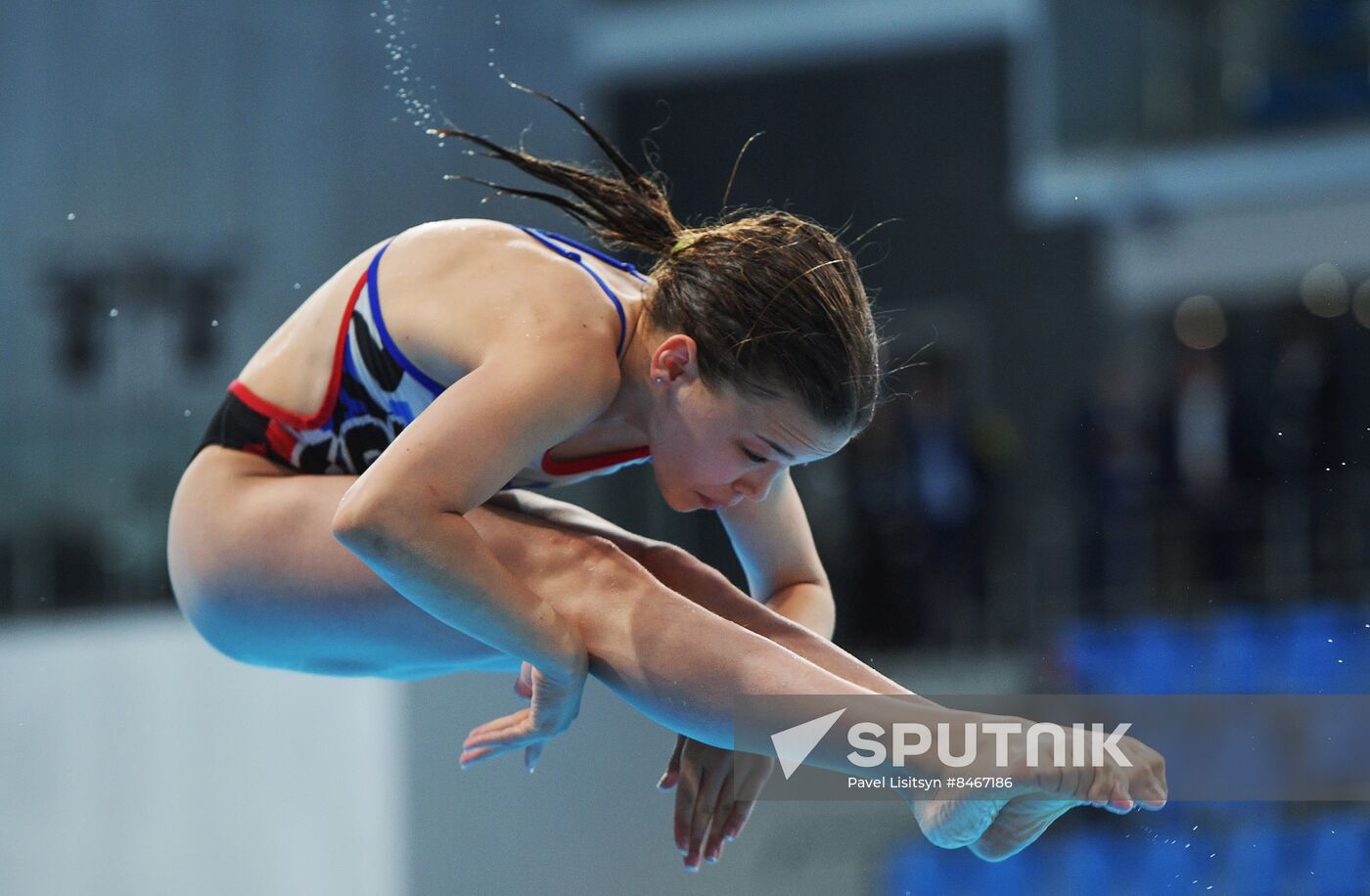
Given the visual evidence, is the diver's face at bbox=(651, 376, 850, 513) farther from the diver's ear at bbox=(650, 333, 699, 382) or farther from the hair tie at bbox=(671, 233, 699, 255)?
the hair tie at bbox=(671, 233, 699, 255)

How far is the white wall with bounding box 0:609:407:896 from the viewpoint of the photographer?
442 centimetres

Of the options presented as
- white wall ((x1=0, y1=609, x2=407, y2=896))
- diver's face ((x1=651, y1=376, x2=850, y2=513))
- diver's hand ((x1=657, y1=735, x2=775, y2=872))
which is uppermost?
diver's face ((x1=651, y1=376, x2=850, y2=513))

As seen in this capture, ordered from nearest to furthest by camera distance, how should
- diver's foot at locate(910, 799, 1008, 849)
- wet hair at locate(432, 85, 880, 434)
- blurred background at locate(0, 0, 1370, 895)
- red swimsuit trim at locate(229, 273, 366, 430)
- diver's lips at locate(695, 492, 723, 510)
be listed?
diver's foot at locate(910, 799, 1008, 849), wet hair at locate(432, 85, 880, 434), diver's lips at locate(695, 492, 723, 510), red swimsuit trim at locate(229, 273, 366, 430), blurred background at locate(0, 0, 1370, 895)

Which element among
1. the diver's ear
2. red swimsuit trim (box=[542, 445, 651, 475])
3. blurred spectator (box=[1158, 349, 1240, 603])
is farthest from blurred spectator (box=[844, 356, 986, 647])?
the diver's ear

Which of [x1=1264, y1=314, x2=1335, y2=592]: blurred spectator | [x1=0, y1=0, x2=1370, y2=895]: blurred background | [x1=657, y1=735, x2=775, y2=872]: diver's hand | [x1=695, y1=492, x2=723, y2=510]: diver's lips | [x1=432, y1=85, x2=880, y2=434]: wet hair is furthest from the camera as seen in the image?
[x1=1264, y1=314, x2=1335, y2=592]: blurred spectator

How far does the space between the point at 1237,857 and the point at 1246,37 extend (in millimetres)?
3741

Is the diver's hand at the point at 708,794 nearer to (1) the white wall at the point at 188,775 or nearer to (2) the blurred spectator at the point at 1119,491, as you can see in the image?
(1) the white wall at the point at 188,775

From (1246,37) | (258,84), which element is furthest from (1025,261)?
(258,84)

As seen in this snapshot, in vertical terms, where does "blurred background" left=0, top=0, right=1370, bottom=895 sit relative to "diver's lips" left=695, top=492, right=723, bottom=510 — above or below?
below

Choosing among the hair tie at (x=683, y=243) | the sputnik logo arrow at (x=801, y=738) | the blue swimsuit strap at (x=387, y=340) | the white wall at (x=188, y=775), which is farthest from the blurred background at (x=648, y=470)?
the sputnik logo arrow at (x=801, y=738)

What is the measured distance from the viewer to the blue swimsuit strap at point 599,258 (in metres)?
1.86

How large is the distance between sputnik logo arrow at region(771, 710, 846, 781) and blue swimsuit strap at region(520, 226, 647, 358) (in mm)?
458

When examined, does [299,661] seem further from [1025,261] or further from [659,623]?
[1025,261]

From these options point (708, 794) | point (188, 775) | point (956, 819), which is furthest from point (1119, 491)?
point (956, 819)
